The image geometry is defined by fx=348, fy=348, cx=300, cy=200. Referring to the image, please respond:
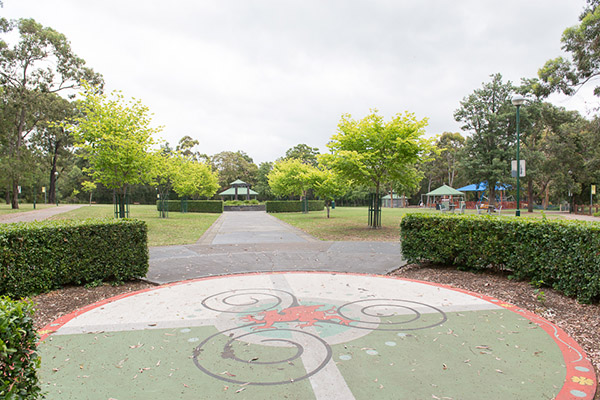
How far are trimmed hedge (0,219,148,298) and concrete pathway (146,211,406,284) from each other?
66 cm

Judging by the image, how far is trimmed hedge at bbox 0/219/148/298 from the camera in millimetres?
4664

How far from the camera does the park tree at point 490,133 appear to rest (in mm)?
30442

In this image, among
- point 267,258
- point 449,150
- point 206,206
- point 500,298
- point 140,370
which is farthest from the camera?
point 449,150

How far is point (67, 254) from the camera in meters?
5.25

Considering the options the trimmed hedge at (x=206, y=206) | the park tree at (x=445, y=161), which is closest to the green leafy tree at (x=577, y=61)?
the trimmed hedge at (x=206, y=206)

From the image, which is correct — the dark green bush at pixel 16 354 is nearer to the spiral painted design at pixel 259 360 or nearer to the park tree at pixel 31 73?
the spiral painted design at pixel 259 360

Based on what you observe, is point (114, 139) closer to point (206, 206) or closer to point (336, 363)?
point (336, 363)

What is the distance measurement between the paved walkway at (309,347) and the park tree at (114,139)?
8642 mm

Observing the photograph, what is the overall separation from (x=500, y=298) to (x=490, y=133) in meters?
30.6

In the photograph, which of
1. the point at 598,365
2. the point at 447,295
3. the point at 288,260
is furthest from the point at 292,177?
the point at 598,365

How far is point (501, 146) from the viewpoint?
104ft

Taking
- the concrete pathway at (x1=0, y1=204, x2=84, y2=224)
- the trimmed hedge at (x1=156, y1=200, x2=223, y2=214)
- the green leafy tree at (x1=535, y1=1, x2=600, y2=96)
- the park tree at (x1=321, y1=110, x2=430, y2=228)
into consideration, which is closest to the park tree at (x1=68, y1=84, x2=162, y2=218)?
the concrete pathway at (x1=0, y1=204, x2=84, y2=224)

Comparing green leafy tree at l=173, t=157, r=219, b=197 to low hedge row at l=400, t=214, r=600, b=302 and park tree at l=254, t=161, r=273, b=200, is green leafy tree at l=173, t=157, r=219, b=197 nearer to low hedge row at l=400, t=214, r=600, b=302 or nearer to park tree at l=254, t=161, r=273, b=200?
park tree at l=254, t=161, r=273, b=200

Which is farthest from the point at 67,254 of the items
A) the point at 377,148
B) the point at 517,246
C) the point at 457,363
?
the point at 377,148
